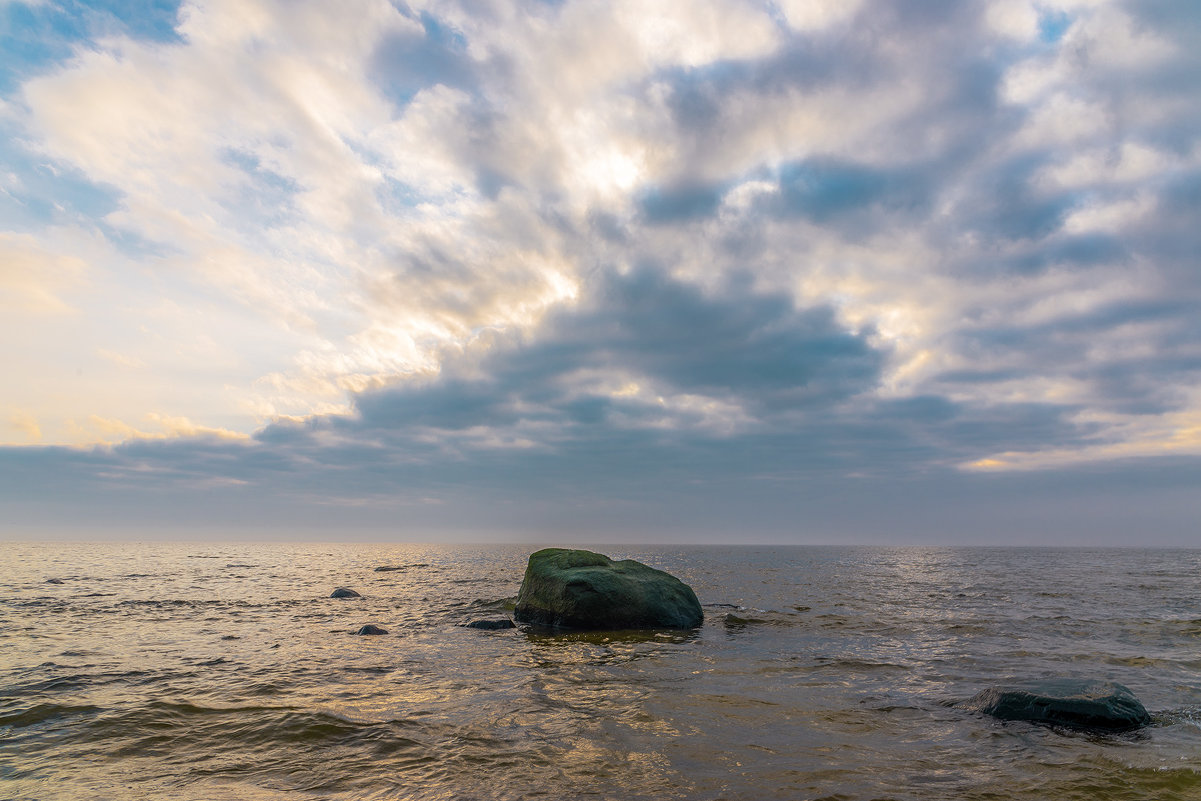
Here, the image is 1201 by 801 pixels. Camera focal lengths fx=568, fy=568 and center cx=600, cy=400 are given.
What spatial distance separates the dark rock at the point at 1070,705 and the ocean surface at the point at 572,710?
350 mm

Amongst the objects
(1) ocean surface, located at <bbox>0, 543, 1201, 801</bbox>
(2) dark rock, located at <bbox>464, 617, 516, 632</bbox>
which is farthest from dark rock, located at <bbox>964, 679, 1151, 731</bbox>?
(2) dark rock, located at <bbox>464, 617, 516, 632</bbox>

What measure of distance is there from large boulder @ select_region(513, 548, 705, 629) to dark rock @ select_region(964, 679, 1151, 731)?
11.4m

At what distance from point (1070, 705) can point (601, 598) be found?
514 inches

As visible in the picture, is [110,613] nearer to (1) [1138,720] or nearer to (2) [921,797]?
(2) [921,797]

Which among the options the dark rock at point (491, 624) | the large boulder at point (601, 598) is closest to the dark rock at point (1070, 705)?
the large boulder at point (601, 598)

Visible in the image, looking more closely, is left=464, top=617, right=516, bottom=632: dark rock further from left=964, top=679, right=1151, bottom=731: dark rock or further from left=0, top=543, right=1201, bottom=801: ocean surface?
left=964, top=679, right=1151, bottom=731: dark rock

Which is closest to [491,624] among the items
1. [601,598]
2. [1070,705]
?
[601,598]

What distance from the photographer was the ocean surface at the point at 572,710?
669cm

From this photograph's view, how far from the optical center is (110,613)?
2134 centimetres

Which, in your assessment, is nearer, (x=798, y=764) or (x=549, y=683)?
(x=798, y=764)

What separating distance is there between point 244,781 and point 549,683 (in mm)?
6054

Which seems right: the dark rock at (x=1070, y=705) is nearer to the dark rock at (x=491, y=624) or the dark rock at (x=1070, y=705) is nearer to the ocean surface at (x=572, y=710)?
the ocean surface at (x=572, y=710)

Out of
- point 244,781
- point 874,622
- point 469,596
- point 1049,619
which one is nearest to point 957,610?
point 1049,619

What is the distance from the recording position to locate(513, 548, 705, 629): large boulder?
1952 centimetres
